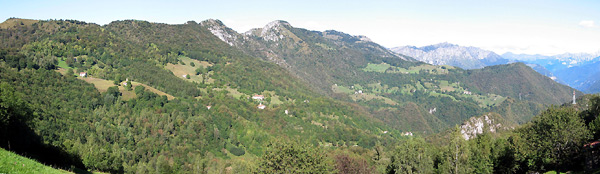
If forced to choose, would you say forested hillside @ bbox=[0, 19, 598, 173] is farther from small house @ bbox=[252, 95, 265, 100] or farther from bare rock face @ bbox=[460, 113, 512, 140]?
bare rock face @ bbox=[460, 113, 512, 140]

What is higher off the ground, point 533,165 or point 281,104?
point 533,165

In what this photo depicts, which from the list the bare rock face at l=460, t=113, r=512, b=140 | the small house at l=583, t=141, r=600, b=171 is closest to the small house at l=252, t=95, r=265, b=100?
the bare rock face at l=460, t=113, r=512, b=140

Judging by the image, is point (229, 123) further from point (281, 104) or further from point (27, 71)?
point (27, 71)

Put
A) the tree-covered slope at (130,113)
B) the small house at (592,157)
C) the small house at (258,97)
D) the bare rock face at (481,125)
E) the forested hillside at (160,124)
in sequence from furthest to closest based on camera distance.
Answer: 1. the small house at (258,97)
2. the bare rock face at (481,125)
3. the tree-covered slope at (130,113)
4. the forested hillside at (160,124)
5. the small house at (592,157)

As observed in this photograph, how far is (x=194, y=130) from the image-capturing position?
379 feet

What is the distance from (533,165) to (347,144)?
104 metres

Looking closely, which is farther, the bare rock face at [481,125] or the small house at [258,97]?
the small house at [258,97]

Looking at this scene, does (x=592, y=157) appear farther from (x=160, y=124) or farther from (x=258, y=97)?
(x=258, y=97)

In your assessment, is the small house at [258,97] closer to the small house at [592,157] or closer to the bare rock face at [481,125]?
the bare rock face at [481,125]

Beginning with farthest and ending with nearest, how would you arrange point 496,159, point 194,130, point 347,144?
point 347,144
point 194,130
point 496,159

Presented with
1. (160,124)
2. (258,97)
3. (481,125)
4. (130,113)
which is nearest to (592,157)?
(160,124)

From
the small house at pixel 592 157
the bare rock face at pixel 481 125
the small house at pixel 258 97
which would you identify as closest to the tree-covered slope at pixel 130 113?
the small house at pixel 258 97

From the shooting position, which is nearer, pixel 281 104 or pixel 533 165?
pixel 533 165

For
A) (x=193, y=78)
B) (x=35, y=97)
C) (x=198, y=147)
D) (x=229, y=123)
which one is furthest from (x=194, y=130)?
(x=193, y=78)
